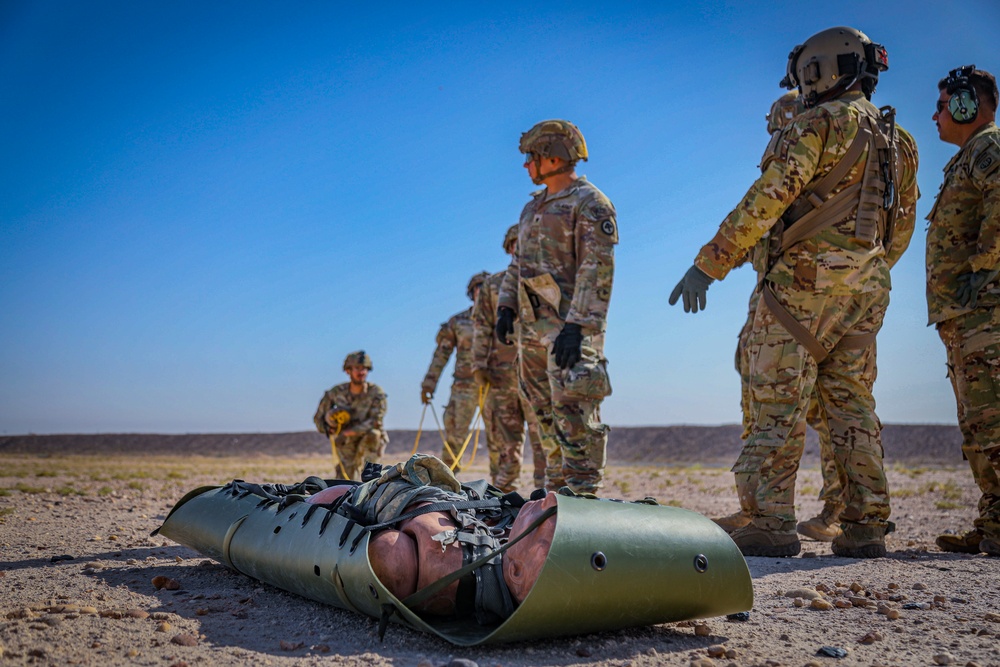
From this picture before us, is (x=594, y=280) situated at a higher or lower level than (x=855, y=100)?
lower

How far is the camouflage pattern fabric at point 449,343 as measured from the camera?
11.2 metres

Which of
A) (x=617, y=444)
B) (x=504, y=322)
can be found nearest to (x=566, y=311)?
(x=504, y=322)

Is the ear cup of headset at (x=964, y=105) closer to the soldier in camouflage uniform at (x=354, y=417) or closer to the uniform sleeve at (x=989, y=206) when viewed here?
the uniform sleeve at (x=989, y=206)

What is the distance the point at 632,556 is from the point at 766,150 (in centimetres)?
311

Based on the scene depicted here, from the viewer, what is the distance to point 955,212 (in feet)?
18.8

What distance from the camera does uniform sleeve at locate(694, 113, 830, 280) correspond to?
4570 mm

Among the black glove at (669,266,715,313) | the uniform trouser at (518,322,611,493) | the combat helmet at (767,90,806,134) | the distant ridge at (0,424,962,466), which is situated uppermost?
the combat helmet at (767,90,806,134)

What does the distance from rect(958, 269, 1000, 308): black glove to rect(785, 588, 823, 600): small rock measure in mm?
2963

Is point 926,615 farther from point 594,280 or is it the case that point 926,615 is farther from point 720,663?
point 594,280

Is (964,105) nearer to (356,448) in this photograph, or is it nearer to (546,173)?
(546,173)

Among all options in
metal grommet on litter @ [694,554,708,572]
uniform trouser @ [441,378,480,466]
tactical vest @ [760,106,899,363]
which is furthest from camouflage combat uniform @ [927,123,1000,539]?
uniform trouser @ [441,378,480,466]

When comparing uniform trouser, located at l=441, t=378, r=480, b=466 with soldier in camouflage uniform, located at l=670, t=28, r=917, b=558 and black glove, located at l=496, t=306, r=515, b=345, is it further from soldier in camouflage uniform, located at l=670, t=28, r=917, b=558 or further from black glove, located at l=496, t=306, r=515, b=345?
soldier in camouflage uniform, located at l=670, t=28, r=917, b=558

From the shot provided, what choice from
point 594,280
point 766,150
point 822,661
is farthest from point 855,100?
point 822,661

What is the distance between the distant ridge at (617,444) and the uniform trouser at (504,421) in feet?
91.3
